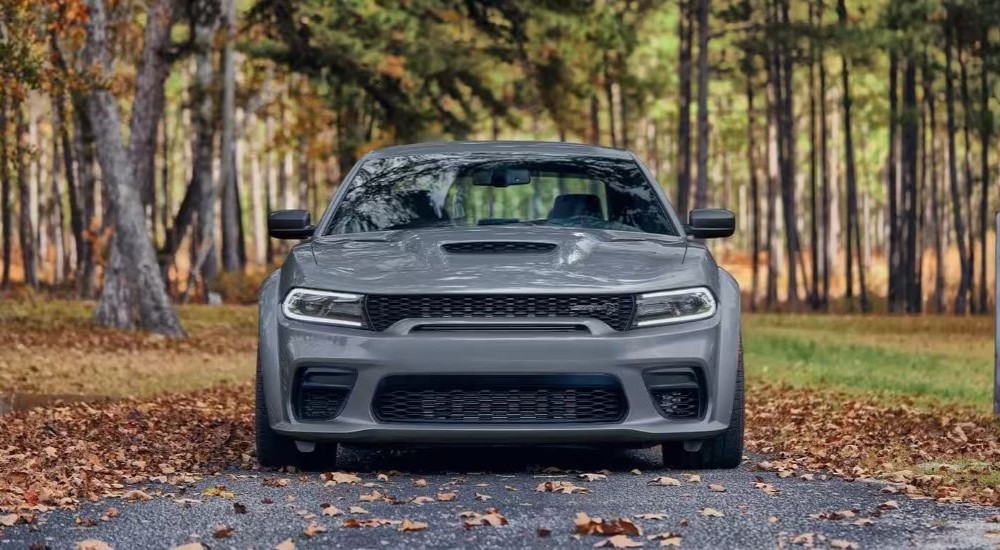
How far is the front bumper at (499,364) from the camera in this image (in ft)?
25.9

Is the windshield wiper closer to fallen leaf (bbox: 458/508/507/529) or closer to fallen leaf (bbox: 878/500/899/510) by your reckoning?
fallen leaf (bbox: 458/508/507/529)

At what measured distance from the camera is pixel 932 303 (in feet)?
172

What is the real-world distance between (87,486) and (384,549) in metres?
2.36

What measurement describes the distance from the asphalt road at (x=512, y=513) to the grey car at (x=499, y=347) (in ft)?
0.90

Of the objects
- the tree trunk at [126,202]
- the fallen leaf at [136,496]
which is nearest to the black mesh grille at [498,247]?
the fallen leaf at [136,496]

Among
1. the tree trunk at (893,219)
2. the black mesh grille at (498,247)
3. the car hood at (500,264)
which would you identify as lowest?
the tree trunk at (893,219)

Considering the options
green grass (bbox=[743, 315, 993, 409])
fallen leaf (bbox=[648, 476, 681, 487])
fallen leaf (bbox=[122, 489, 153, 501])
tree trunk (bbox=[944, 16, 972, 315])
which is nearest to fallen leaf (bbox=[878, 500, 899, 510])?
fallen leaf (bbox=[648, 476, 681, 487])

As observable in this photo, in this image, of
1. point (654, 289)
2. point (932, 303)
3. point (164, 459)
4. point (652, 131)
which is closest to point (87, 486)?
point (164, 459)

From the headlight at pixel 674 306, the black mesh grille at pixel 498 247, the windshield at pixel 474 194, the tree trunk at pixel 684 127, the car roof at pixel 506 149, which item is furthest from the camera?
the tree trunk at pixel 684 127

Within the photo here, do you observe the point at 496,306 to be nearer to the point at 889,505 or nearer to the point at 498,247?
the point at 498,247

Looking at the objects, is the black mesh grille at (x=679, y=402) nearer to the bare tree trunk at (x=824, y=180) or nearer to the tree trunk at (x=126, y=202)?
the tree trunk at (x=126, y=202)

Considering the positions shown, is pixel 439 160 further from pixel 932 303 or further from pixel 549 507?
pixel 932 303

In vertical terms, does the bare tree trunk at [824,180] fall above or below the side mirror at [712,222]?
below

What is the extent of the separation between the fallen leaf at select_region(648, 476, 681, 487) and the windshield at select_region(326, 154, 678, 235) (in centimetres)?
155
